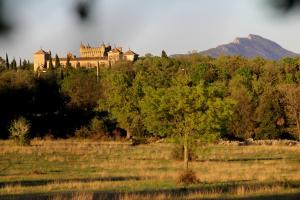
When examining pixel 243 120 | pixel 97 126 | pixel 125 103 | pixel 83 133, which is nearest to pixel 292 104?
pixel 243 120

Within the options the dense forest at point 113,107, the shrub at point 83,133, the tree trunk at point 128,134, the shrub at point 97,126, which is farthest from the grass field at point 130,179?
the tree trunk at point 128,134

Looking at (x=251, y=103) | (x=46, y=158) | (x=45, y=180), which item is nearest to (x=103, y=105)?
(x=251, y=103)

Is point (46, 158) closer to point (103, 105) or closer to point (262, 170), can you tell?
point (262, 170)

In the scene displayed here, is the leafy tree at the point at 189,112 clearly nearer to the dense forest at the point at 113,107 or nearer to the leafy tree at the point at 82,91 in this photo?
the dense forest at the point at 113,107

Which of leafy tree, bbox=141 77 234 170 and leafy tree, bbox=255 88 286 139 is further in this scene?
leafy tree, bbox=255 88 286 139

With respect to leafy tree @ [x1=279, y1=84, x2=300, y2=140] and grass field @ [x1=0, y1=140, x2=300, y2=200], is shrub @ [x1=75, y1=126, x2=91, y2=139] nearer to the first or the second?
grass field @ [x1=0, y1=140, x2=300, y2=200]

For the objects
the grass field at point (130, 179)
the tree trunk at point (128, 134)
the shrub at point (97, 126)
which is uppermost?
the shrub at point (97, 126)

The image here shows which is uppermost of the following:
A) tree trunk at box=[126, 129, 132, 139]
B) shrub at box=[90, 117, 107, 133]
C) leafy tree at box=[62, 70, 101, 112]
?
leafy tree at box=[62, 70, 101, 112]

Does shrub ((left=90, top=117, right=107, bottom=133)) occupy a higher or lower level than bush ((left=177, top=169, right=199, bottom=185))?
higher

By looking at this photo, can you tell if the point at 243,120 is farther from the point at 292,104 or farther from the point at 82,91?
the point at 82,91

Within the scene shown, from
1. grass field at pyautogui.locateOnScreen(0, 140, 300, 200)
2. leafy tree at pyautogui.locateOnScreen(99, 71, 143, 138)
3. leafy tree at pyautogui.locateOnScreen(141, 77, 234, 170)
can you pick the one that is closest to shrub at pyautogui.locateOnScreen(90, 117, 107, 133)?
leafy tree at pyautogui.locateOnScreen(99, 71, 143, 138)

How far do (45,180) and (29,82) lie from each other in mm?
48968

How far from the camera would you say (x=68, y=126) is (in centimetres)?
7225

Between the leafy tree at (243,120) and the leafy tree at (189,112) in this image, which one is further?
the leafy tree at (243,120)
